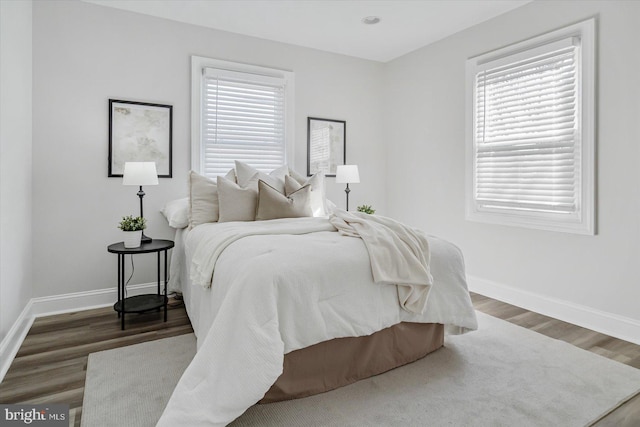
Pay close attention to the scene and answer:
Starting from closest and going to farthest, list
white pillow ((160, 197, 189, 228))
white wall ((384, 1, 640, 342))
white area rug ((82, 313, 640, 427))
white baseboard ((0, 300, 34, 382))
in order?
white area rug ((82, 313, 640, 427)), white baseboard ((0, 300, 34, 382)), white wall ((384, 1, 640, 342)), white pillow ((160, 197, 189, 228))

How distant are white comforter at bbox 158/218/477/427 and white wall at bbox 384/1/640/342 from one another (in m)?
1.34

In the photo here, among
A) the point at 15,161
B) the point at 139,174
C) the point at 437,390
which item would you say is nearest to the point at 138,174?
the point at 139,174

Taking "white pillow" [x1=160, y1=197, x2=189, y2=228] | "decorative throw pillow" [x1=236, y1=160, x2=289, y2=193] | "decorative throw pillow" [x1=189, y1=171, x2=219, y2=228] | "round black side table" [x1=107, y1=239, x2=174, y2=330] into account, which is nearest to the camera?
"round black side table" [x1=107, y1=239, x2=174, y2=330]

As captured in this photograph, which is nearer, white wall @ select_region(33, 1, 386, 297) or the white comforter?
the white comforter

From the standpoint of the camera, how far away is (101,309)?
3346 millimetres

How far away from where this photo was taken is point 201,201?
316cm

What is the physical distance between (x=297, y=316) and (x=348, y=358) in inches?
19.5

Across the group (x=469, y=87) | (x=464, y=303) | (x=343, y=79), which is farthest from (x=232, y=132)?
(x=464, y=303)

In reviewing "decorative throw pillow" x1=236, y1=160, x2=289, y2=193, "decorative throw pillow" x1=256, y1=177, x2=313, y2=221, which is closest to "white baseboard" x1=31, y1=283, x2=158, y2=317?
"decorative throw pillow" x1=236, y1=160, x2=289, y2=193

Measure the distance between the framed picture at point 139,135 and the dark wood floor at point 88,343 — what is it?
1.32 m

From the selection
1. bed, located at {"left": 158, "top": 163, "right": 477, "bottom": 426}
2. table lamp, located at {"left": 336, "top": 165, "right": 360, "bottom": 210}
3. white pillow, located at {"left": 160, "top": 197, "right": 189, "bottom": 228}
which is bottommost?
bed, located at {"left": 158, "top": 163, "right": 477, "bottom": 426}

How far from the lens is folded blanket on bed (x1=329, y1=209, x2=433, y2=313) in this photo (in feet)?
6.79

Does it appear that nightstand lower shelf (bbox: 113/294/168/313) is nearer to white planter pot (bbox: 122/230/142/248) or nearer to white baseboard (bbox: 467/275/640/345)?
white planter pot (bbox: 122/230/142/248)

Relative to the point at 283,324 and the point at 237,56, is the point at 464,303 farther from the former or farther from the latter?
the point at 237,56
